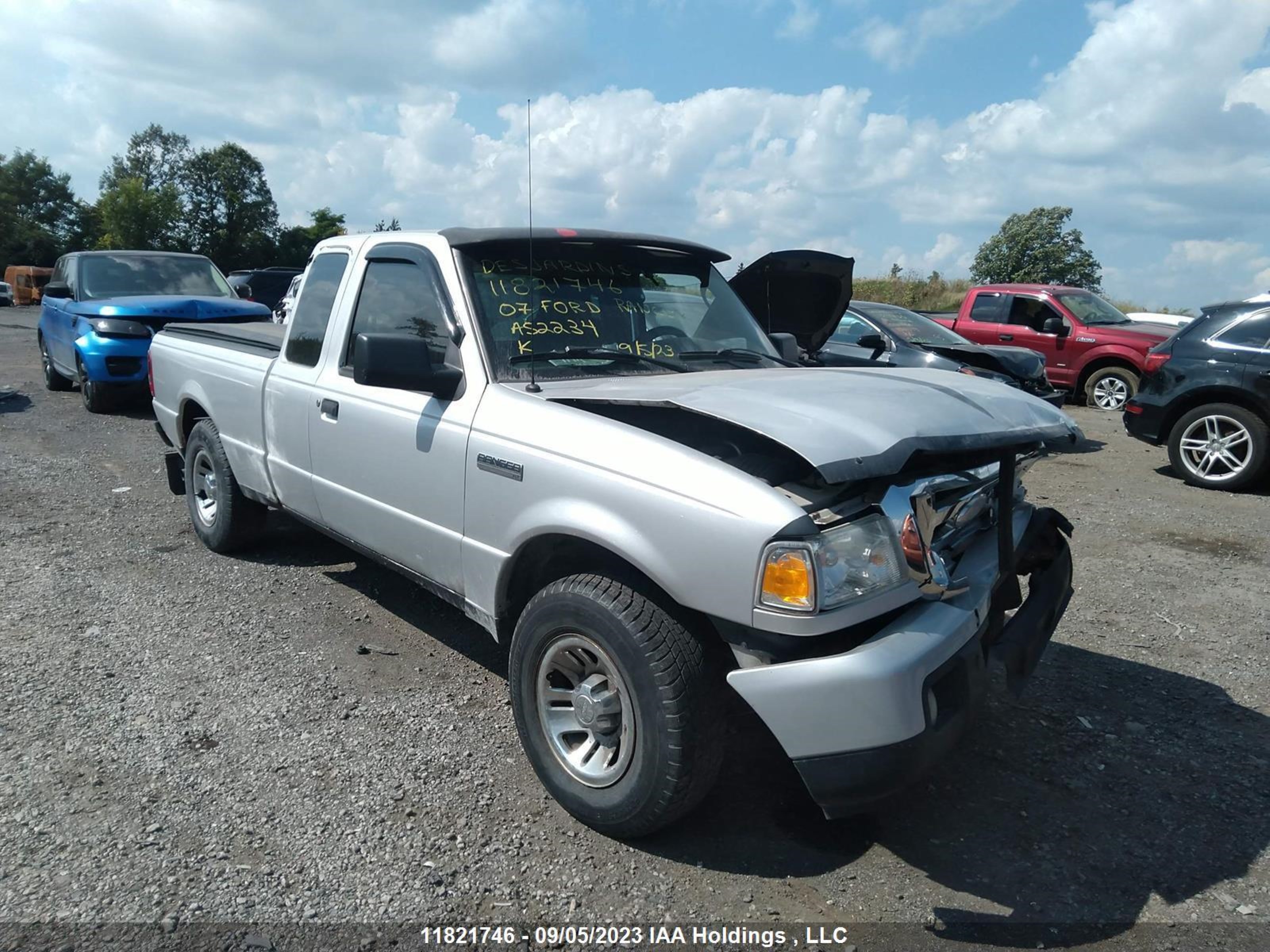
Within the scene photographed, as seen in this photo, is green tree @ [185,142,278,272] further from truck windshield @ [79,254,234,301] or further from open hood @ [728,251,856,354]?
open hood @ [728,251,856,354]

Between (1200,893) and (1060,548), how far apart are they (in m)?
1.23

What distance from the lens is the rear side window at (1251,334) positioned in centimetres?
797

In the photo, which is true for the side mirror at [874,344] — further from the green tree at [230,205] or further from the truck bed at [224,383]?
the green tree at [230,205]

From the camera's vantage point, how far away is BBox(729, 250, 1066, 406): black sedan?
A: 507cm

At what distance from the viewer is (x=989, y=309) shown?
13.7m

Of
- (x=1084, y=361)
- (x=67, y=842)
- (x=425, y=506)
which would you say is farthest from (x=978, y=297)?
(x=67, y=842)

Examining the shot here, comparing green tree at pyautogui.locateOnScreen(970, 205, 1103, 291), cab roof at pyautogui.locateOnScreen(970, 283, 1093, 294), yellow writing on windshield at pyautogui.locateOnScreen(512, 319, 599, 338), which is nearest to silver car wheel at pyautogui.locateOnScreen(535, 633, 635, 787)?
yellow writing on windshield at pyautogui.locateOnScreen(512, 319, 599, 338)

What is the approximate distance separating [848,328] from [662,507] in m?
8.45

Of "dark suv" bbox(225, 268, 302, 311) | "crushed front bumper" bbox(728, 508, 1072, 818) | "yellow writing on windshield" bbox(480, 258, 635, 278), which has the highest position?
"yellow writing on windshield" bbox(480, 258, 635, 278)

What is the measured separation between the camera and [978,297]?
13.9 metres

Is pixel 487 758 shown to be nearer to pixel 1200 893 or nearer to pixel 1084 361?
pixel 1200 893

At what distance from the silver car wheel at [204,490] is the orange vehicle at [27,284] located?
4519 centimetres

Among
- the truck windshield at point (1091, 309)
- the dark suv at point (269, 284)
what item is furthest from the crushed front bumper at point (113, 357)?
the truck windshield at point (1091, 309)

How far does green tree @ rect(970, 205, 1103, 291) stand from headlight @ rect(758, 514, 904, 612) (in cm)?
3553
